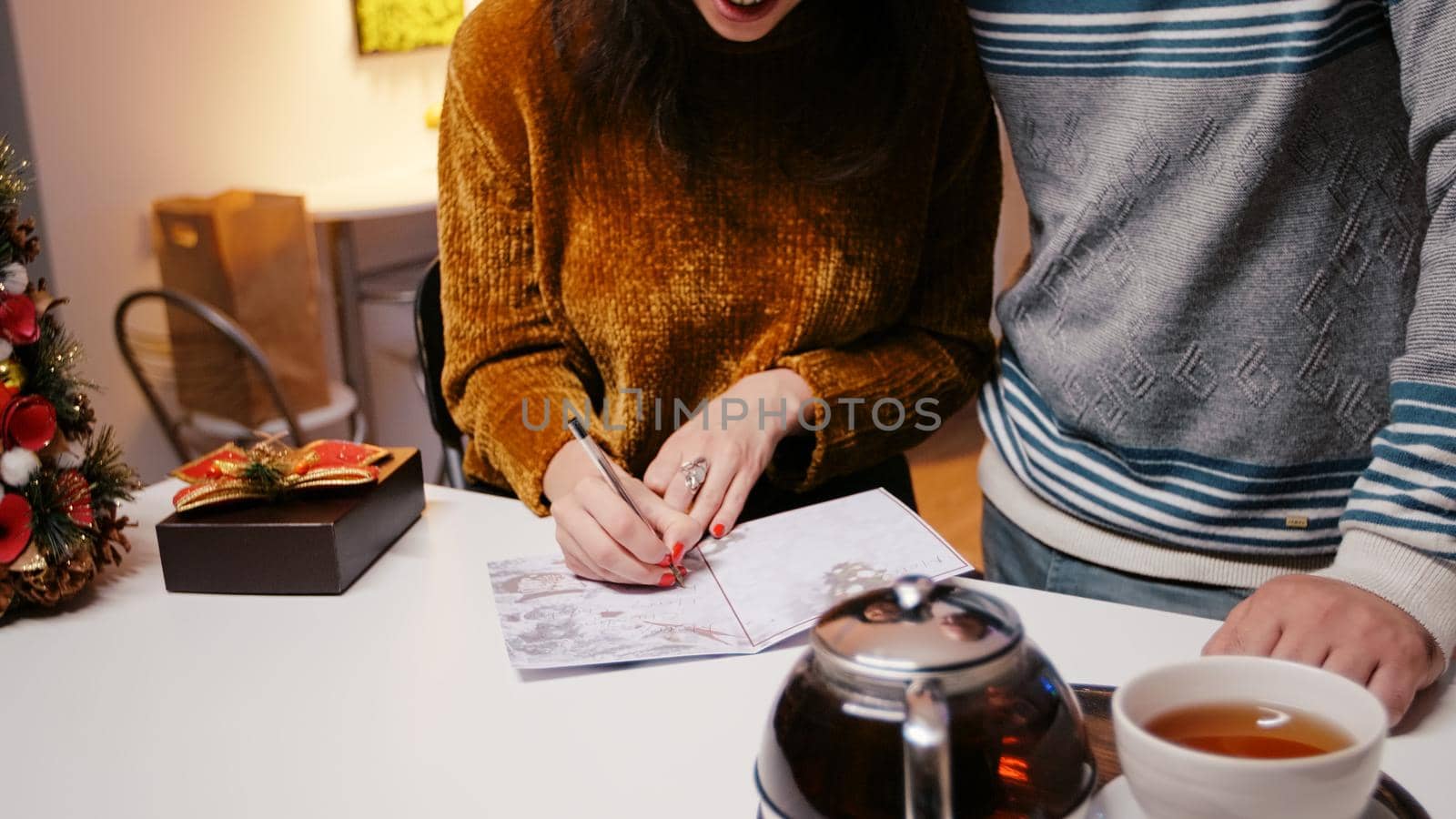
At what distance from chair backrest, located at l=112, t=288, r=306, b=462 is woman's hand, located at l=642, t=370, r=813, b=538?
1.39 meters

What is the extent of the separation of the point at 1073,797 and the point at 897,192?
0.84 m

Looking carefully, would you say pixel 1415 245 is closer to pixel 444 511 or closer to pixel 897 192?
pixel 897 192

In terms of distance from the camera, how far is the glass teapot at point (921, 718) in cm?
56

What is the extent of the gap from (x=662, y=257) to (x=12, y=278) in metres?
0.58

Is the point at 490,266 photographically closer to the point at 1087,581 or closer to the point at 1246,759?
the point at 1087,581

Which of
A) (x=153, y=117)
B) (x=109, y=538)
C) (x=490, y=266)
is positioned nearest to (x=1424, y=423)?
(x=490, y=266)

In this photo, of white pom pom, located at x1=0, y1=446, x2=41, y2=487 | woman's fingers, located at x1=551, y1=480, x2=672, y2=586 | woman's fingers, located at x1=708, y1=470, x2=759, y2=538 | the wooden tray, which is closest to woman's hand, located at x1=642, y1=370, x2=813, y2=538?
woman's fingers, located at x1=708, y1=470, x2=759, y2=538

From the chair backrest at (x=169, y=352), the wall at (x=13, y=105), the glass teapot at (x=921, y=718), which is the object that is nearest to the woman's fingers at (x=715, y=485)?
the glass teapot at (x=921, y=718)

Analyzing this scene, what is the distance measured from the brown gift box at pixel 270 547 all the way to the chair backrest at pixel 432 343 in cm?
46

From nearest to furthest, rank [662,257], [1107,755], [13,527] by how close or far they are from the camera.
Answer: [1107,755] → [13,527] → [662,257]

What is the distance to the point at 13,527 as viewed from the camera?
1008mm

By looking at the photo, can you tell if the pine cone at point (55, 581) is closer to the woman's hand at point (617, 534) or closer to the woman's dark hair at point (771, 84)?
the woman's hand at point (617, 534)

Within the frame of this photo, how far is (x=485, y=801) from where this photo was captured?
0.77 m

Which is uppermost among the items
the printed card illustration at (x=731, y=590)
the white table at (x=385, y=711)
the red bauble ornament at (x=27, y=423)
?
the red bauble ornament at (x=27, y=423)
